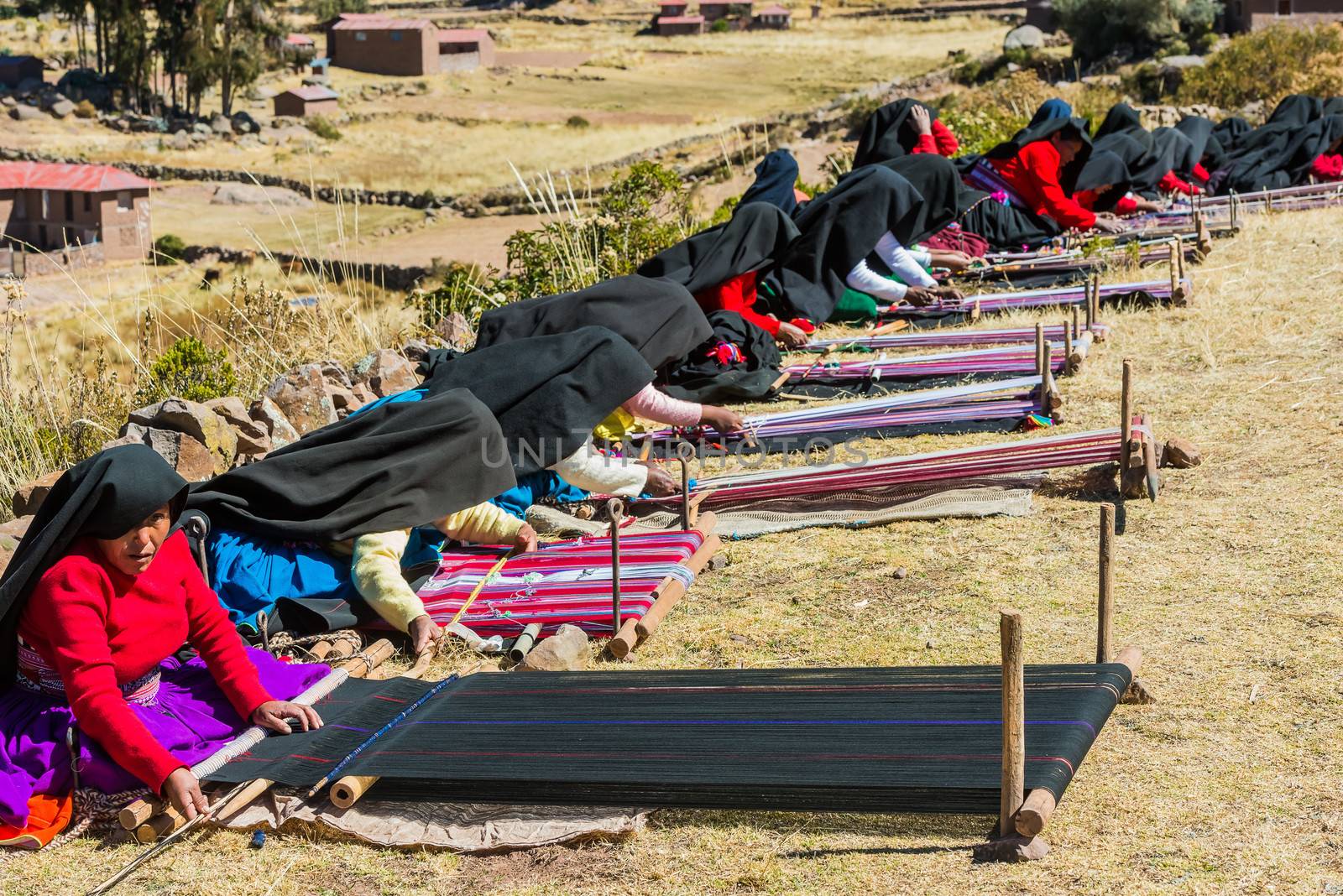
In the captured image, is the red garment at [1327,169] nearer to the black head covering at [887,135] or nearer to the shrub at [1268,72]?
the black head covering at [887,135]

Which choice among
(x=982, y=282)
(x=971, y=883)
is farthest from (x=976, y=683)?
(x=982, y=282)

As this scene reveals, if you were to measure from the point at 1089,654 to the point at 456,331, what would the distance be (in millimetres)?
5041

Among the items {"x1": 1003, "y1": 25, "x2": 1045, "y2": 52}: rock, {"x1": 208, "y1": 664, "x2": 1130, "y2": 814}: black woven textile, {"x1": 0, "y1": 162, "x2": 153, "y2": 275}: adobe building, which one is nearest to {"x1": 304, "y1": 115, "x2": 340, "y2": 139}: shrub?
{"x1": 0, "y1": 162, "x2": 153, "y2": 275}: adobe building

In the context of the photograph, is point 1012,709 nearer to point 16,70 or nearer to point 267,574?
point 267,574

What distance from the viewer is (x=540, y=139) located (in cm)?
4194

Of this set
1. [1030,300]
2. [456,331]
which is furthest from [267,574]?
[1030,300]

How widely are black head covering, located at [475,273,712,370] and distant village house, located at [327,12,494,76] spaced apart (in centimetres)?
5181

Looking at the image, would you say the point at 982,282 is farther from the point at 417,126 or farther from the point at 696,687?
the point at 417,126

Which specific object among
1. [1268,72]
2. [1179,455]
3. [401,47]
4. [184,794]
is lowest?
[184,794]

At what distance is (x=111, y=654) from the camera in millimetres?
3242

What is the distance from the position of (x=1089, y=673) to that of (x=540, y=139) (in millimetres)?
40379

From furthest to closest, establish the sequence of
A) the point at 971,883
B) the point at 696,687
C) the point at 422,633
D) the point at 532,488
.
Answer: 1. the point at 532,488
2. the point at 422,633
3. the point at 696,687
4. the point at 971,883

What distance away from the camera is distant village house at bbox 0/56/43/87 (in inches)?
1930

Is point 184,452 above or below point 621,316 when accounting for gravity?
below
